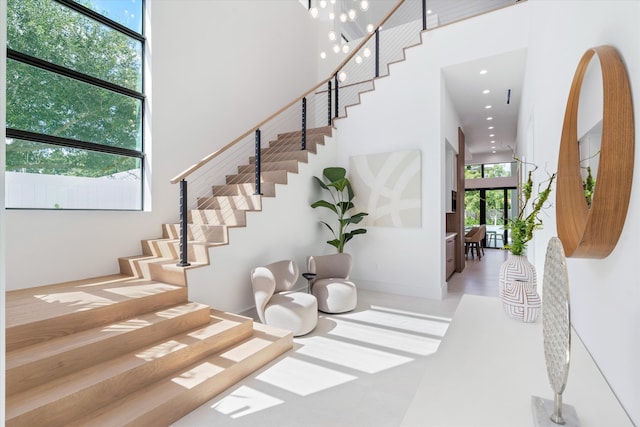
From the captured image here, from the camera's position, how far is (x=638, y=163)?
85cm

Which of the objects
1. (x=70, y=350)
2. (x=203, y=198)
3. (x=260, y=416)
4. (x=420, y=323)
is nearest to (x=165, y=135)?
(x=203, y=198)

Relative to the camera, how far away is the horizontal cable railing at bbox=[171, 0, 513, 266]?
427 centimetres

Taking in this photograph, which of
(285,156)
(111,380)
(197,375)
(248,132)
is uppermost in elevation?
(248,132)

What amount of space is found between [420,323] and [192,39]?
17.0ft

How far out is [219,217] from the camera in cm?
432

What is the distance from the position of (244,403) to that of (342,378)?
803mm

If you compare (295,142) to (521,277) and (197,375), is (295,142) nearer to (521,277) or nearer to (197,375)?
(197,375)

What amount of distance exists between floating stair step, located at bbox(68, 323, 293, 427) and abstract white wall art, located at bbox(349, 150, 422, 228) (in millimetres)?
2807

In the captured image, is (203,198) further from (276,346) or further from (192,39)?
(276,346)

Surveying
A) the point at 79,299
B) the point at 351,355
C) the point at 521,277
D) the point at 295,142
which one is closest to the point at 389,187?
the point at 295,142

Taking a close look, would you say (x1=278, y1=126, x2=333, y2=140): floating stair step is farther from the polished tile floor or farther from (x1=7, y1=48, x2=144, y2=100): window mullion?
the polished tile floor

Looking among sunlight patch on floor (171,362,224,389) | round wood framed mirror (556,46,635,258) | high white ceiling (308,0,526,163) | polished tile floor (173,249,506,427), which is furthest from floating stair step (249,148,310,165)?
round wood framed mirror (556,46,635,258)

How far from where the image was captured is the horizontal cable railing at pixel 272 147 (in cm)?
427

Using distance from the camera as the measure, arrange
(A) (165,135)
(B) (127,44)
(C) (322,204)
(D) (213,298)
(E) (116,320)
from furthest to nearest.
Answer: (C) (322,204) < (A) (165,135) < (B) (127,44) < (D) (213,298) < (E) (116,320)
